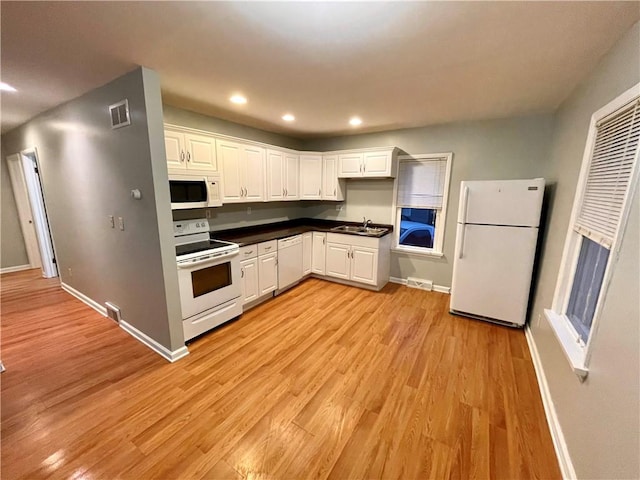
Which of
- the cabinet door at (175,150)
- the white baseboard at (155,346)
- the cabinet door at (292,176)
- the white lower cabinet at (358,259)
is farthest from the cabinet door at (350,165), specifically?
the white baseboard at (155,346)

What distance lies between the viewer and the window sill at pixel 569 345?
1.40m

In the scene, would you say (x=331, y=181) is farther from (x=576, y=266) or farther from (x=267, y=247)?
(x=576, y=266)

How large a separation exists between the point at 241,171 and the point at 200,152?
2.02ft

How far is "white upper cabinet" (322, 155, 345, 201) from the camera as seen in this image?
14.0 ft

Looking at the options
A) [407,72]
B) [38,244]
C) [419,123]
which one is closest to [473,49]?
[407,72]

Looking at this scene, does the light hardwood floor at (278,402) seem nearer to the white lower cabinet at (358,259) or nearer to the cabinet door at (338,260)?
the white lower cabinet at (358,259)

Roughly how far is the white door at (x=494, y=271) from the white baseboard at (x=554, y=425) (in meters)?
0.58

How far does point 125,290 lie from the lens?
270cm

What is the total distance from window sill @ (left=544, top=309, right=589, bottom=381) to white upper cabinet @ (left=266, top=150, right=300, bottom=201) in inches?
136

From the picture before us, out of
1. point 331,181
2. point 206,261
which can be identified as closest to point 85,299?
point 206,261

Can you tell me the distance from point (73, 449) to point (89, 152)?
253 centimetres

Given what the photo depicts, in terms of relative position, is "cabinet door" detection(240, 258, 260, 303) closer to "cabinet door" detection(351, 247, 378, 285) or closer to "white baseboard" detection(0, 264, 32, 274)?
"cabinet door" detection(351, 247, 378, 285)

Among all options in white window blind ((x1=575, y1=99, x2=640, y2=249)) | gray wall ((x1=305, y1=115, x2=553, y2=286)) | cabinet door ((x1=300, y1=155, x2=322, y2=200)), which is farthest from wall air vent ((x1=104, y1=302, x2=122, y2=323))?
white window blind ((x1=575, y1=99, x2=640, y2=249))

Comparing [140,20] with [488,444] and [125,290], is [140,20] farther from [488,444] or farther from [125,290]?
[488,444]
